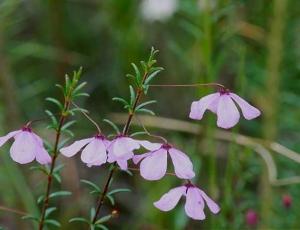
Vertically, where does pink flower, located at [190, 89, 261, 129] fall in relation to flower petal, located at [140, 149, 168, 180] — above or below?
above

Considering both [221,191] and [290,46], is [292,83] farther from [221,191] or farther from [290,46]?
[221,191]

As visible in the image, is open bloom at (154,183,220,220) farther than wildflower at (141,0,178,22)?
No

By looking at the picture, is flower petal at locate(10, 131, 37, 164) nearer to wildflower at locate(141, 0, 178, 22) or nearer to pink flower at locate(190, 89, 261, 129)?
pink flower at locate(190, 89, 261, 129)

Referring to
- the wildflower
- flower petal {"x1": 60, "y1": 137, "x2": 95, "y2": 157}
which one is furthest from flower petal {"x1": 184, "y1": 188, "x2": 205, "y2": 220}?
the wildflower

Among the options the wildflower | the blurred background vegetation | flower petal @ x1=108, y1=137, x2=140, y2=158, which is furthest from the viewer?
the wildflower

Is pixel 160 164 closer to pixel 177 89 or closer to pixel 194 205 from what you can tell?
pixel 194 205

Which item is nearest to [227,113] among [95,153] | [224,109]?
[224,109]

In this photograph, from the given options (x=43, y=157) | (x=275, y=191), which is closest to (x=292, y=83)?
(x=275, y=191)
